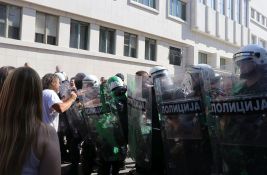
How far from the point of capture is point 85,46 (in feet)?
72.7

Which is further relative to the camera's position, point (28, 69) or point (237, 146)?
point (237, 146)

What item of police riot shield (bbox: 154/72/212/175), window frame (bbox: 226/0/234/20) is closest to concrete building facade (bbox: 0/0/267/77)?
window frame (bbox: 226/0/234/20)

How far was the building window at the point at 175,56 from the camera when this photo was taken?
29650mm

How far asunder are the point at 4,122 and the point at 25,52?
16951mm

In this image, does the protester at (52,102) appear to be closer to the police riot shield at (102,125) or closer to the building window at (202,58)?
the police riot shield at (102,125)

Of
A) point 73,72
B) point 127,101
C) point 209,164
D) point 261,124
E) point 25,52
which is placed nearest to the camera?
point 261,124

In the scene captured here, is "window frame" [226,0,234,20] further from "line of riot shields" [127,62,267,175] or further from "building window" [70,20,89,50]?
"line of riot shields" [127,62,267,175]

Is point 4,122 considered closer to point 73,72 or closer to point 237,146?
point 237,146

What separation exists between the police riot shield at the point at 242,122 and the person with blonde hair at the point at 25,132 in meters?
1.70

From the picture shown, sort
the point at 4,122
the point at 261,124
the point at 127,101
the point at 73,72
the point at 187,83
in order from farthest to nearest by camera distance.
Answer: the point at 73,72, the point at 127,101, the point at 187,83, the point at 261,124, the point at 4,122

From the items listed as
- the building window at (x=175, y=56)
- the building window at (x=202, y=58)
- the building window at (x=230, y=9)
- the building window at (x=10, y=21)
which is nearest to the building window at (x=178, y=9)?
the building window at (x=175, y=56)

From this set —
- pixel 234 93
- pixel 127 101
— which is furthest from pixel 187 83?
pixel 127 101

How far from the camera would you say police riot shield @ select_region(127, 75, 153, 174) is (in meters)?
4.85

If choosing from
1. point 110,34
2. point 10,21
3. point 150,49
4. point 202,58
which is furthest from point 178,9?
point 10,21
